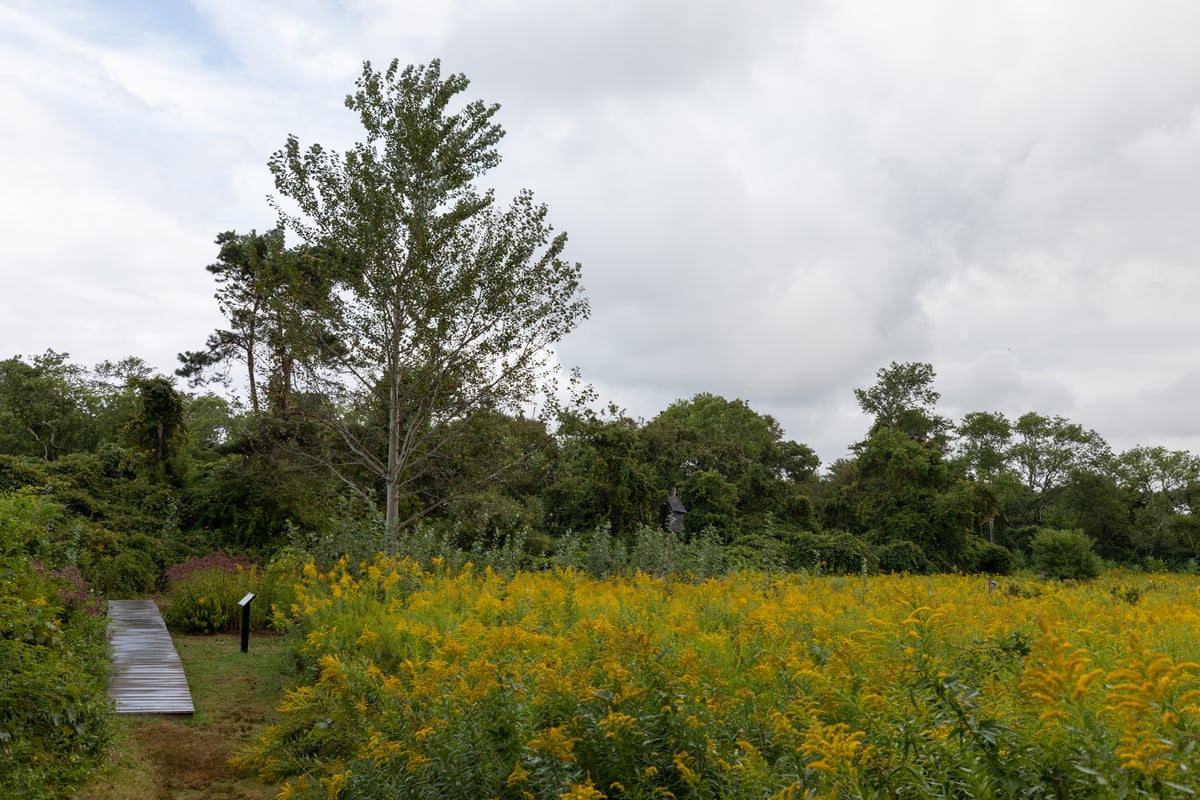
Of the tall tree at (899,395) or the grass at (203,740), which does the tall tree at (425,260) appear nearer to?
the grass at (203,740)

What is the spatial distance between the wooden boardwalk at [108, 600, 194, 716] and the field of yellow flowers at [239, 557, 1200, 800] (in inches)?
69.8

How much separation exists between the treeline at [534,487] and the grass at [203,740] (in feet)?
6.11

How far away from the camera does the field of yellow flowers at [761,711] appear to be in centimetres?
232

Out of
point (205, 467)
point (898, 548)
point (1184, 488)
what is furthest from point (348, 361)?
point (1184, 488)

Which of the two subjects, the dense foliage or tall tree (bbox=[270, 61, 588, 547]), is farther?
tall tree (bbox=[270, 61, 588, 547])

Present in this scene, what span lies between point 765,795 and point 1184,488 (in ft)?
152

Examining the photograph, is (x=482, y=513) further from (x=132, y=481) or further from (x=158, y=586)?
(x=132, y=481)

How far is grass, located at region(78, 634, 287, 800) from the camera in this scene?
550 cm

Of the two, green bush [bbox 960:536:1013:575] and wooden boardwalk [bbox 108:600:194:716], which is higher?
green bush [bbox 960:536:1013:575]

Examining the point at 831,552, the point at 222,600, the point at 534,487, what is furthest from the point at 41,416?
the point at 831,552

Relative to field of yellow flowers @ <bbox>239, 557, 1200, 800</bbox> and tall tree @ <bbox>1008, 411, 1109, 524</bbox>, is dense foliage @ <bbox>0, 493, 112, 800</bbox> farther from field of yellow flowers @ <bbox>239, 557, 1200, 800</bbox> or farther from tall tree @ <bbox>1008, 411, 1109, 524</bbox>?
tall tree @ <bbox>1008, 411, 1109, 524</bbox>

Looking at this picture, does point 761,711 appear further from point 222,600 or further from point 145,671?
point 222,600

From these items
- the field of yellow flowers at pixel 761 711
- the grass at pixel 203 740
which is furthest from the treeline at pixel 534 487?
the field of yellow flowers at pixel 761 711

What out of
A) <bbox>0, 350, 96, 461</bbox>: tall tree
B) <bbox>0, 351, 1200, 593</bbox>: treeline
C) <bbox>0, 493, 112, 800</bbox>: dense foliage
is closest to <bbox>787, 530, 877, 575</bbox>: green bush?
<bbox>0, 351, 1200, 593</bbox>: treeline
